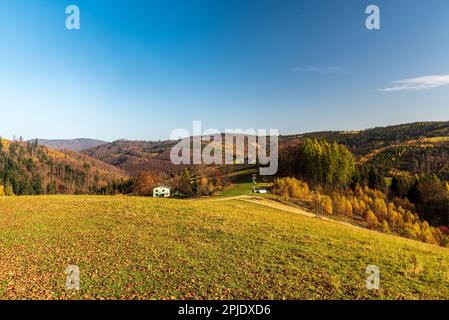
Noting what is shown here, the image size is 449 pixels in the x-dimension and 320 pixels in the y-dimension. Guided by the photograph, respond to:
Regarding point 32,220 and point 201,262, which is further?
point 32,220

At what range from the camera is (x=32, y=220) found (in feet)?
74.1

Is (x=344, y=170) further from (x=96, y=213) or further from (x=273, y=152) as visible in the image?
(x=96, y=213)

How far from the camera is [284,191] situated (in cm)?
6631

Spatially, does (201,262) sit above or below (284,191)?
above

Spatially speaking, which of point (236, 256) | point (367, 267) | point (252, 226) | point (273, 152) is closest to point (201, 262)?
point (236, 256)

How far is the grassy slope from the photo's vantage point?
10.9 metres

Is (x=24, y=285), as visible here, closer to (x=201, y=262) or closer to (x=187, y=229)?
(x=201, y=262)

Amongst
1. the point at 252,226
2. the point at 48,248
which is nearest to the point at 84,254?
the point at 48,248

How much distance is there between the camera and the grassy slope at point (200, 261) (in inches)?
429

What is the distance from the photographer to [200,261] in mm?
13992

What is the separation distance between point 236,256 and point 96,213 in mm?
17466
